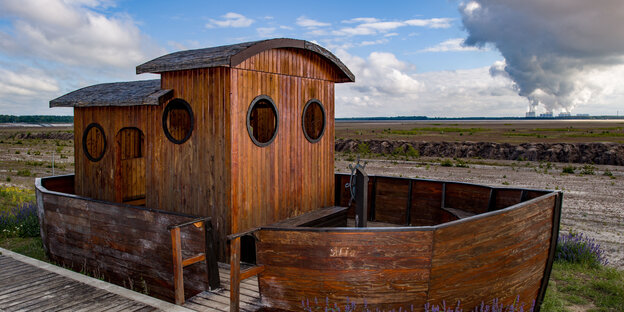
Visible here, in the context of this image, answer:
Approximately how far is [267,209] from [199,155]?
1.37 metres

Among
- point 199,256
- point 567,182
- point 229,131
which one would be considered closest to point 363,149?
point 567,182

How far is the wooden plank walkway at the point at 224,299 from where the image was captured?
509cm

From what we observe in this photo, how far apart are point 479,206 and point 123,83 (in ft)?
25.6

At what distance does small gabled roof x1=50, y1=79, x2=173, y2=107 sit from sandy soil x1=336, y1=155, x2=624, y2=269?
9636 mm

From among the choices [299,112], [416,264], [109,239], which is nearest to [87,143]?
[109,239]

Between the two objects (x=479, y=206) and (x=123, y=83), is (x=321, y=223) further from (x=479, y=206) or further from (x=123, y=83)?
(x=123, y=83)

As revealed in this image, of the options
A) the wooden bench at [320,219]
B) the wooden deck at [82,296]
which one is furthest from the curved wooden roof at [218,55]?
the wooden deck at [82,296]

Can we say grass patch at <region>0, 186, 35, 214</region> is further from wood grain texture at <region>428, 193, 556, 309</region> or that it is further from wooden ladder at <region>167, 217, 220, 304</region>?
wood grain texture at <region>428, 193, 556, 309</region>

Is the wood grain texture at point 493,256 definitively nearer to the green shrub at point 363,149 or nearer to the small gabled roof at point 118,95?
the small gabled roof at point 118,95

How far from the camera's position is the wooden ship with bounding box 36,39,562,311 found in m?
4.64

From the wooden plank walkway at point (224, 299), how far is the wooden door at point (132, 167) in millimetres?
4916

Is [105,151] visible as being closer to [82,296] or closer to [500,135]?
[82,296]

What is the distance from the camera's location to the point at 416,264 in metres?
4.60

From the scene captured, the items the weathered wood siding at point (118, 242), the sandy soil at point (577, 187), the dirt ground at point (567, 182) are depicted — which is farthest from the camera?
the dirt ground at point (567, 182)
